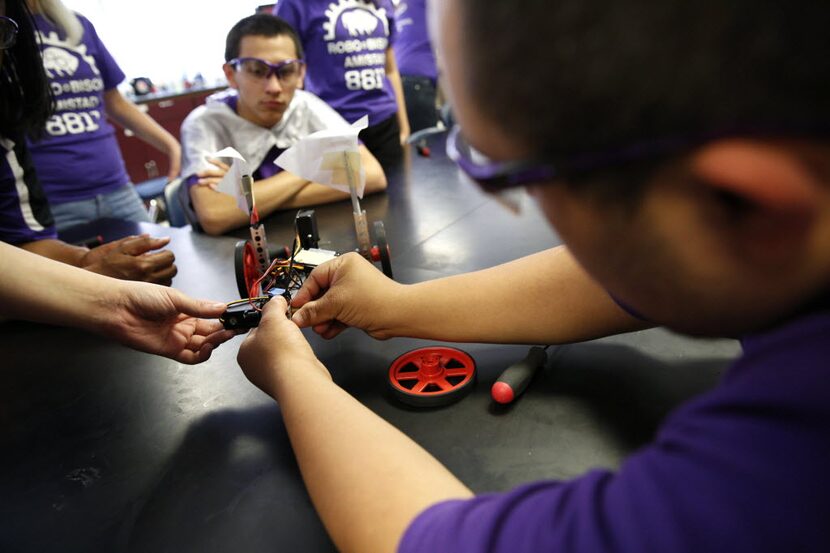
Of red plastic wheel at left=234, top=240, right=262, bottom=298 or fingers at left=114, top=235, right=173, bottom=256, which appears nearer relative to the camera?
red plastic wheel at left=234, top=240, right=262, bottom=298

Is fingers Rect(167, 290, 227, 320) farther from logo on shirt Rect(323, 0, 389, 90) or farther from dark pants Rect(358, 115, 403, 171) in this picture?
logo on shirt Rect(323, 0, 389, 90)

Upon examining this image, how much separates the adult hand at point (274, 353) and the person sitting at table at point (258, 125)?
0.79 meters

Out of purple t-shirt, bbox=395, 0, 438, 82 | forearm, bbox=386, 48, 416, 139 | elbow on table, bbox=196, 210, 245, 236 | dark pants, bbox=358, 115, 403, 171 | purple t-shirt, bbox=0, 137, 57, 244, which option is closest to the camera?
purple t-shirt, bbox=0, 137, 57, 244

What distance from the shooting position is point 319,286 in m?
0.84

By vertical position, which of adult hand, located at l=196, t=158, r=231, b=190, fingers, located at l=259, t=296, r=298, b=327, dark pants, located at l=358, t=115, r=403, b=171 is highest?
fingers, located at l=259, t=296, r=298, b=327

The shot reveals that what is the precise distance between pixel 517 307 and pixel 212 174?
A: 44.2 inches

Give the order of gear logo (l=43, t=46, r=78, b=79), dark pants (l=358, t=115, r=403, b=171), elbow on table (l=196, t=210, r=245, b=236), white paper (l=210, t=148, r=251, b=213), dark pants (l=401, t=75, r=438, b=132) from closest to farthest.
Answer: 1. white paper (l=210, t=148, r=251, b=213)
2. elbow on table (l=196, t=210, r=245, b=236)
3. gear logo (l=43, t=46, r=78, b=79)
4. dark pants (l=358, t=115, r=403, b=171)
5. dark pants (l=401, t=75, r=438, b=132)

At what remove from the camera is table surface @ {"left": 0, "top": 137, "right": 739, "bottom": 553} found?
1.72 feet

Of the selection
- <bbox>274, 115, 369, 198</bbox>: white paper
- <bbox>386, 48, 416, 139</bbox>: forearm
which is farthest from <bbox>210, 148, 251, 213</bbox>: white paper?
<bbox>386, 48, 416, 139</bbox>: forearm

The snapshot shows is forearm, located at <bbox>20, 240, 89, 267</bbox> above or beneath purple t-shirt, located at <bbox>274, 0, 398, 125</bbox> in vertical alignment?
beneath

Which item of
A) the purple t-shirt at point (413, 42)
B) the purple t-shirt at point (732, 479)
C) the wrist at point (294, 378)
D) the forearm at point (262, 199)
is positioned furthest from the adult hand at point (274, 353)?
the purple t-shirt at point (413, 42)

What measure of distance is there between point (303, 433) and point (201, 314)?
37cm

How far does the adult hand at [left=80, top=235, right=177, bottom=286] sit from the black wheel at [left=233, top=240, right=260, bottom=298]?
0.25m

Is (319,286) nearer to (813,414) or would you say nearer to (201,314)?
(201,314)
